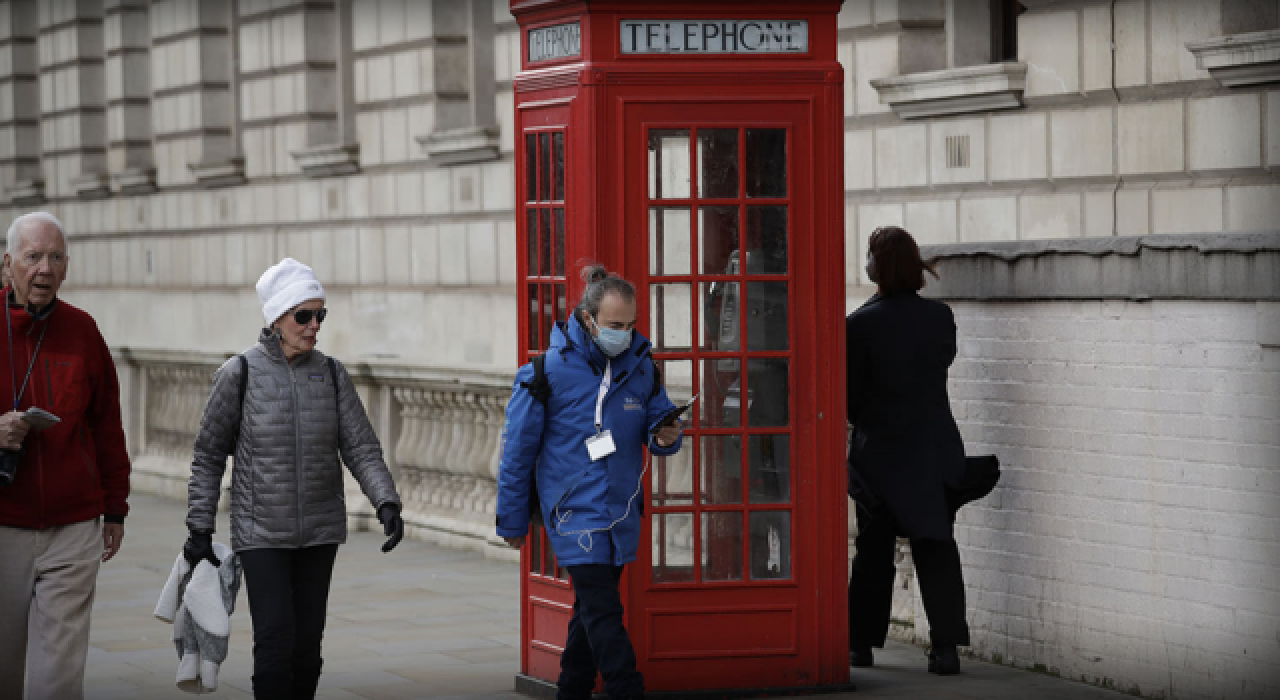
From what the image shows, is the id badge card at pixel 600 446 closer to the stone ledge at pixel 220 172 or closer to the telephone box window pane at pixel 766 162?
the telephone box window pane at pixel 766 162

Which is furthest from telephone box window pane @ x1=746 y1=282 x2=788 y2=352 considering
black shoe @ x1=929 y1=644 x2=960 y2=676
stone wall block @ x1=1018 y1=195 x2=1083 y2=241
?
stone wall block @ x1=1018 y1=195 x2=1083 y2=241

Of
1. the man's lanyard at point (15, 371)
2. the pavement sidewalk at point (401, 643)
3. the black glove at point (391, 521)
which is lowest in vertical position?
the pavement sidewalk at point (401, 643)

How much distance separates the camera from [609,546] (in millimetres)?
6750

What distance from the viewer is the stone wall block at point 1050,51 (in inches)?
435

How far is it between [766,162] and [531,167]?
2.85 ft

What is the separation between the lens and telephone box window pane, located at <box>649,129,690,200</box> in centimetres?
754

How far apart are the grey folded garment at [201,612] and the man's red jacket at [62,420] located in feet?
1.07

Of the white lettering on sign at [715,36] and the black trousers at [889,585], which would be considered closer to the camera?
the white lettering on sign at [715,36]

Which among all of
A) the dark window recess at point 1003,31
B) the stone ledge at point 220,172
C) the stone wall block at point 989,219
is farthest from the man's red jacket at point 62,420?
the stone ledge at point 220,172

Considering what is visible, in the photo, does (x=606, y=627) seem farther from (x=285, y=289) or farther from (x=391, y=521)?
(x=285, y=289)

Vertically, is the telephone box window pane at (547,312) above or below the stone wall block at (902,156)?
below

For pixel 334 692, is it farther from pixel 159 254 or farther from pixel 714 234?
pixel 159 254

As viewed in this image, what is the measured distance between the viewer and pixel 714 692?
25.4ft

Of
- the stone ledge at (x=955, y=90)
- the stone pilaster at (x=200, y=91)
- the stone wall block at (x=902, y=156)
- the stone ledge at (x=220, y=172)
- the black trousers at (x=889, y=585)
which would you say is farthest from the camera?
the stone pilaster at (x=200, y=91)
